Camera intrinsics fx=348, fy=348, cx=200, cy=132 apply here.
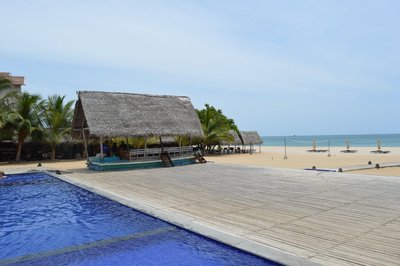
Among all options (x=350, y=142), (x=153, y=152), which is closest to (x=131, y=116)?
(x=153, y=152)

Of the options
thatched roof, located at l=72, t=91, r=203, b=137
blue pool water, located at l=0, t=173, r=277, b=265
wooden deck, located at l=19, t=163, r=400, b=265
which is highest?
thatched roof, located at l=72, t=91, r=203, b=137

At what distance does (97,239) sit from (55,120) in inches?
682

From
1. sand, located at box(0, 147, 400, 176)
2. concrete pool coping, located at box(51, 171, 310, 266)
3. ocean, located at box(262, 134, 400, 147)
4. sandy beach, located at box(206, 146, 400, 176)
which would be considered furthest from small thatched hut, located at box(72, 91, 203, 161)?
ocean, located at box(262, 134, 400, 147)

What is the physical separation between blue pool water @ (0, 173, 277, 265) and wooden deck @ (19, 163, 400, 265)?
21 centimetres

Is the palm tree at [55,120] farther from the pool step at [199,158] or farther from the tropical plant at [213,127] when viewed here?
the tropical plant at [213,127]

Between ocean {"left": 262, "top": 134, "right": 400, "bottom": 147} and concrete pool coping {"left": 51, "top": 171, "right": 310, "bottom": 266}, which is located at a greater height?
ocean {"left": 262, "top": 134, "right": 400, "bottom": 147}

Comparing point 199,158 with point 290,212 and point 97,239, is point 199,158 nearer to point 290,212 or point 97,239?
point 290,212

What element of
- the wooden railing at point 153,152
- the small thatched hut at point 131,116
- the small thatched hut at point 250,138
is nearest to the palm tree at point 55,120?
the small thatched hut at point 131,116

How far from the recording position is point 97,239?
511cm

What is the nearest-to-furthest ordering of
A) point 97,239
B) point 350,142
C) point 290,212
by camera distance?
1. point 97,239
2. point 290,212
3. point 350,142

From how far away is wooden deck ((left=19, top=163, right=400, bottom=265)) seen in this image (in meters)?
3.90

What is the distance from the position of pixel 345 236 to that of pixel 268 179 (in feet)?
19.4

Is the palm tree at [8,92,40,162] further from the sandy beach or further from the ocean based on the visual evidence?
the ocean

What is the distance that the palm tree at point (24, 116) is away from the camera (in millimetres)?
18984
